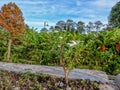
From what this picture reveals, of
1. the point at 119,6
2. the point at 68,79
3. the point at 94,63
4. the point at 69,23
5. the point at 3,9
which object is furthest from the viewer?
the point at 119,6

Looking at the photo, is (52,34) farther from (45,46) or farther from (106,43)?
(106,43)

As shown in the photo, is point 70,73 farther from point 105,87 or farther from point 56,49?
point 56,49

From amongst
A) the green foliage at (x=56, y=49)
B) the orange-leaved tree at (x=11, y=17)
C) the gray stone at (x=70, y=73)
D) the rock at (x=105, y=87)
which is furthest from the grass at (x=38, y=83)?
the green foliage at (x=56, y=49)

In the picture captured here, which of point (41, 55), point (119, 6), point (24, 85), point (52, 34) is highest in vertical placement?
point (119, 6)

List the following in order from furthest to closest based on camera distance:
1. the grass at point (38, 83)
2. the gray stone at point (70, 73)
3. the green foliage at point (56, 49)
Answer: the green foliage at point (56, 49) → the gray stone at point (70, 73) → the grass at point (38, 83)

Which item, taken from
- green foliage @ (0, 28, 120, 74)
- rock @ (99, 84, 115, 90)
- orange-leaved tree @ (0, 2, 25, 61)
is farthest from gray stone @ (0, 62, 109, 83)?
green foliage @ (0, 28, 120, 74)

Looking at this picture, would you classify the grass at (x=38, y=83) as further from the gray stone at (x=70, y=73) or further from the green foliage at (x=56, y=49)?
the green foliage at (x=56, y=49)

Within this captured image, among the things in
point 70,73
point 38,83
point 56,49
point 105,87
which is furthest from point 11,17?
point 105,87

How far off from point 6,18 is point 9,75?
2228 millimetres

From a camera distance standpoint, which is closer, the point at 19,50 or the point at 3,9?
the point at 3,9

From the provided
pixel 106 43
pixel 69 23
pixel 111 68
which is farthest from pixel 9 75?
pixel 69 23

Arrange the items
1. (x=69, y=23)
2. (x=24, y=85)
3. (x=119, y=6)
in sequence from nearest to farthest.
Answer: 1. (x=24, y=85)
2. (x=69, y=23)
3. (x=119, y=6)

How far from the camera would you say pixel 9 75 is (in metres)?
5.45

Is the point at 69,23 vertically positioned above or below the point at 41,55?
above
